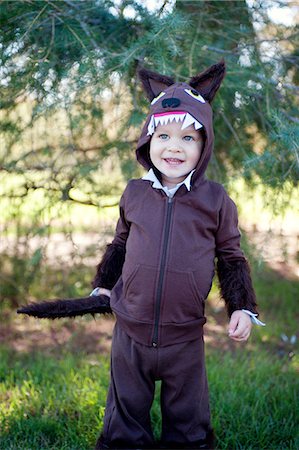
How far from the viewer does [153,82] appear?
2.45 meters

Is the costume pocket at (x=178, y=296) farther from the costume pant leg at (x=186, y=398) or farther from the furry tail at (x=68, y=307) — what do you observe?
the furry tail at (x=68, y=307)

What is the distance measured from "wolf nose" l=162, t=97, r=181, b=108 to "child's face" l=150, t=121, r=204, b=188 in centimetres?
6

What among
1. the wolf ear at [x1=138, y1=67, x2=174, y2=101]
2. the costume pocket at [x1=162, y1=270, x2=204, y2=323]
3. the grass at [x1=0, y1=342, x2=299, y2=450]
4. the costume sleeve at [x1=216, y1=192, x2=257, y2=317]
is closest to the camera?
the costume pocket at [x1=162, y1=270, x2=204, y2=323]

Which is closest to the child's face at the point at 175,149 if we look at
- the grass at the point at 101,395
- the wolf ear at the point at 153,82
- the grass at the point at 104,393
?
the wolf ear at the point at 153,82

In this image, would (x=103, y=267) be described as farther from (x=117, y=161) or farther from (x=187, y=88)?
(x=117, y=161)

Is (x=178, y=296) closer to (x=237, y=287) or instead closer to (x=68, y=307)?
(x=237, y=287)

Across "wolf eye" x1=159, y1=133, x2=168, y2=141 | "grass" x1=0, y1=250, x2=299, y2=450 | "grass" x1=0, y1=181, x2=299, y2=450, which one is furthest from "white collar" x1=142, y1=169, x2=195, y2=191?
"grass" x1=0, y1=250, x2=299, y2=450

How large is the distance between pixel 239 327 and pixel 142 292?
40 cm

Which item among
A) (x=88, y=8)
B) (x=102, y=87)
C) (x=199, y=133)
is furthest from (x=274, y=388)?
(x=88, y=8)

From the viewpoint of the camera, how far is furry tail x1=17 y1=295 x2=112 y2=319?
96.2 inches

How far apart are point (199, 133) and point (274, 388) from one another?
158 centimetres

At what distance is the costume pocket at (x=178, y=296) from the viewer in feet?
7.18

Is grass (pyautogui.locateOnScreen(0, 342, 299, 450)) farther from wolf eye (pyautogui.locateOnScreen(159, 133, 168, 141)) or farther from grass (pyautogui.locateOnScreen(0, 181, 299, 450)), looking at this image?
wolf eye (pyautogui.locateOnScreen(159, 133, 168, 141))

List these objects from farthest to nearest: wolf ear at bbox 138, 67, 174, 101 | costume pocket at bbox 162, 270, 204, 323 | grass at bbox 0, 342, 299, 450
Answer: grass at bbox 0, 342, 299, 450
wolf ear at bbox 138, 67, 174, 101
costume pocket at bbox 162, 270, 204, 323
